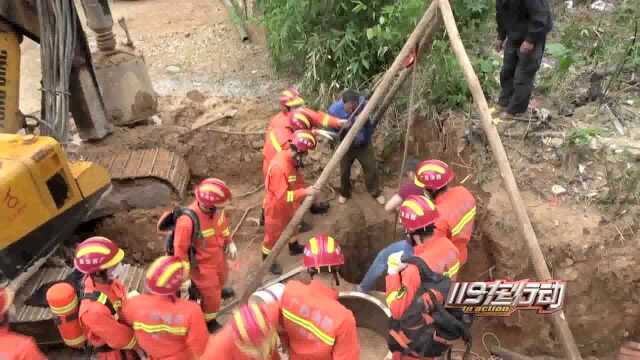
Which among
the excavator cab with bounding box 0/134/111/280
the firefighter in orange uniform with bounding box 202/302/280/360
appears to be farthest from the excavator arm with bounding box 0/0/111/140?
the firefighter in orange uniform with bounding box 202/302/280/360

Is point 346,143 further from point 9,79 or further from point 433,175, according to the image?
point 9,79

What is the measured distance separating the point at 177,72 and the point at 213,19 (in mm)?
2655

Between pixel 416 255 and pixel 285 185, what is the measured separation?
2078 mm

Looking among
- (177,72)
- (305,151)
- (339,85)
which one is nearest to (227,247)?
(305,151)

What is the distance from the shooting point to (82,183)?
20.3ft

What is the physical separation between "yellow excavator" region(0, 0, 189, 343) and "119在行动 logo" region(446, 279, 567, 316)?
12.1 ft

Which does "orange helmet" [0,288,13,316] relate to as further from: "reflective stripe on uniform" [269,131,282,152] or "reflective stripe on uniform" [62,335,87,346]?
"reflective stripe on uniform" [269,131,282,152]

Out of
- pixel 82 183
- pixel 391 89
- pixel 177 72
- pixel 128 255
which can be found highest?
pixel 391 89

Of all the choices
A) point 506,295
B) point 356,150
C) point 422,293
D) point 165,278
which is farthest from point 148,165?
point 506,295

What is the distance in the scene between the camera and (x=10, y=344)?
168 inches

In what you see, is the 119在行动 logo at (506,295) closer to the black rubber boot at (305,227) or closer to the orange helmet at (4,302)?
the orange helmet at (4,302)

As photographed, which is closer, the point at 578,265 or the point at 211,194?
the point at 211,194

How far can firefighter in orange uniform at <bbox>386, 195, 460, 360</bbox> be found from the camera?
464cm

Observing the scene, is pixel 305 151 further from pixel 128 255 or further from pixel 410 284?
pixel 128 255
